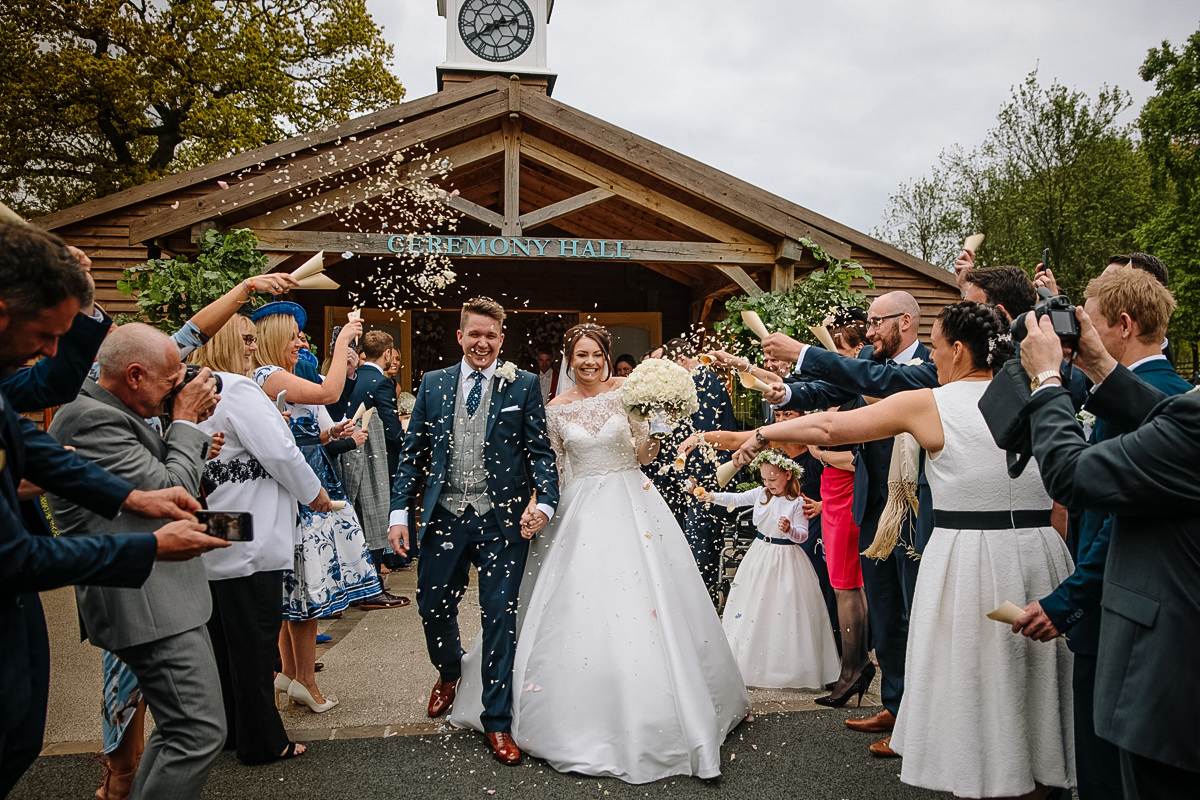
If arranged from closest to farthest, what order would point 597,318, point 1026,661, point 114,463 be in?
point 114,463, point 1026,661, point 597,318

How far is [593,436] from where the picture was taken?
4.27 metres

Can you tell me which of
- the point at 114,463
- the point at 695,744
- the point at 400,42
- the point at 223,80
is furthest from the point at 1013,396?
the point at 400,42

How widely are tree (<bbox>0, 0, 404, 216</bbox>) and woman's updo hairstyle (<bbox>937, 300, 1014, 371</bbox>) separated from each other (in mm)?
18347

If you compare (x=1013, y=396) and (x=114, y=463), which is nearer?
(x=1013, y=396)

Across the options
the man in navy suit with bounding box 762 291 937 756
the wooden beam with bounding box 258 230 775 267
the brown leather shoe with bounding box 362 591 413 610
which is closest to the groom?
the man in navy suit with bounding box 762 291 937 756

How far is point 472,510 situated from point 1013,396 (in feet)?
8.46

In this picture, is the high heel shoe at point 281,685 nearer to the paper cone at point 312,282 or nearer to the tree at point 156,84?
the paper cone at point 312,282

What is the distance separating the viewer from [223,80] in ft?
60.1

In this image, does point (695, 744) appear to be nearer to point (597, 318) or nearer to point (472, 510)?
point (472, 510)

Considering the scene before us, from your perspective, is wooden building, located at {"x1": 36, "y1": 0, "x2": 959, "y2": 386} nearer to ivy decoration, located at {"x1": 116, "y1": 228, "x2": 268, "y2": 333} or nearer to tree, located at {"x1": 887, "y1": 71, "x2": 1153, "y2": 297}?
ivy decoration, located at {"x1": 116, "y1": 228, "x2": 268, "y2": 333}

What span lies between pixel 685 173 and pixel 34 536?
775 cm

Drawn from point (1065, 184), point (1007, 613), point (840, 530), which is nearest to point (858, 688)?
point (840, 530)

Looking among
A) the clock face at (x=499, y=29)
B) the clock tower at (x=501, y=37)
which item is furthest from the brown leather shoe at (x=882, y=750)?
the clock face at (x=499, y=29)

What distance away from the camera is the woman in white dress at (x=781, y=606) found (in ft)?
15.6
